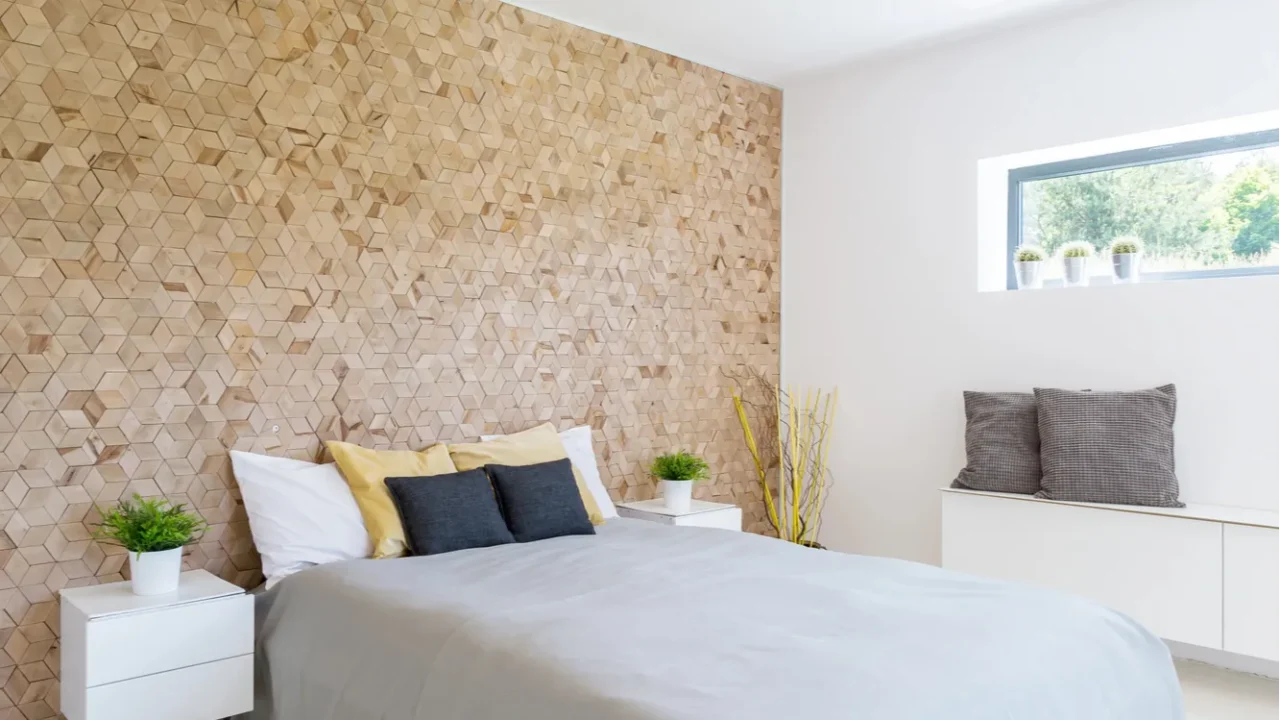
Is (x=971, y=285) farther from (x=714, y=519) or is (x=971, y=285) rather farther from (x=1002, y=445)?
(x=714, y=519)

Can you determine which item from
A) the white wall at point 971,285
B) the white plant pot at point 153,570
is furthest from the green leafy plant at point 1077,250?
the white plant pot at point 153,570

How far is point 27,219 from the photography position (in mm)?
2881

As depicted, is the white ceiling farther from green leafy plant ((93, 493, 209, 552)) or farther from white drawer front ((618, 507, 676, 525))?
green leafy plant ((93, 493, 209, 552))

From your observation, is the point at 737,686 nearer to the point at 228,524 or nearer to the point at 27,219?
the point at 228,524

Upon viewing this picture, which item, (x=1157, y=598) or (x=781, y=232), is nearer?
(x=1157, y=598)

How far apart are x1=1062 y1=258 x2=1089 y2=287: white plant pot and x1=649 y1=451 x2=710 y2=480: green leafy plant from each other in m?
1.98

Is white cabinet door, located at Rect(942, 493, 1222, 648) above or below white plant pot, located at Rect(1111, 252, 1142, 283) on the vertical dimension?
below

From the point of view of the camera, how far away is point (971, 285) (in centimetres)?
464

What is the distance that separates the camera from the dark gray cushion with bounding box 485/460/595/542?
351 cm

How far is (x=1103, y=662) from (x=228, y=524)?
2834mm

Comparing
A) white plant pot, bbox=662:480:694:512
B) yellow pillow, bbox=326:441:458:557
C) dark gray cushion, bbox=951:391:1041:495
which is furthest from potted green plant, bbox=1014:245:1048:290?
yellow pillow, bbox=326:441:458:557

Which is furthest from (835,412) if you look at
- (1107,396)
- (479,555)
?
(479,555)

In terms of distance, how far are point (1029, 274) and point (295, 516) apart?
3.52 m

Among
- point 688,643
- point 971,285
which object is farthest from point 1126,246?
point 688,643
